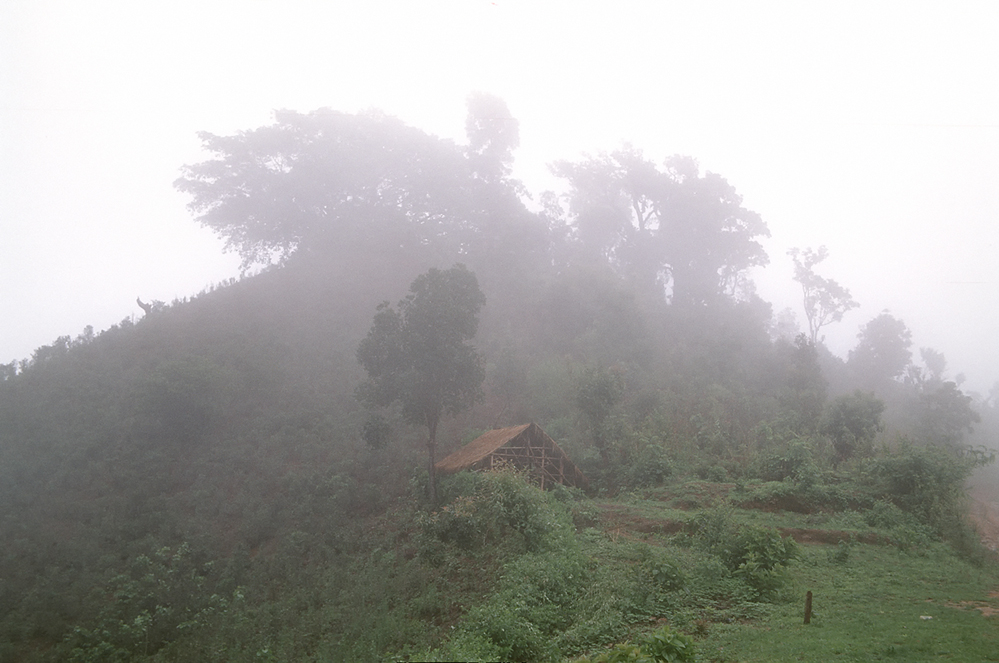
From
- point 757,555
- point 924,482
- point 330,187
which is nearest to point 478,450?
point 757,555

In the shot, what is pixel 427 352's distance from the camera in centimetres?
1694

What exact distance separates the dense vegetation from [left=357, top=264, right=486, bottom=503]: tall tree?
11.1 inches

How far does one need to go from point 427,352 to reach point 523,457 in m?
4.69

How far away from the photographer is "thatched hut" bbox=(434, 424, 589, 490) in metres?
17.0

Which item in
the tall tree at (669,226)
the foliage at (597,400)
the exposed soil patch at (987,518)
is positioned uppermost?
the tall tree at (669,226)

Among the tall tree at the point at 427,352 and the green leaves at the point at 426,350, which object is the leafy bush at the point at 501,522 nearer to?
the tall tree at the point at 427,352

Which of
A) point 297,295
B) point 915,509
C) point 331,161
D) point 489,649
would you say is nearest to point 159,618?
point 489,649

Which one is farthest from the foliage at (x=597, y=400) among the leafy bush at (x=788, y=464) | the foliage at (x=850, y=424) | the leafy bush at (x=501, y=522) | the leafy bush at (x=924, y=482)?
the foliage at (x=850, y=424)

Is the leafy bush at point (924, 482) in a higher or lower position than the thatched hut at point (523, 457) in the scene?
lower

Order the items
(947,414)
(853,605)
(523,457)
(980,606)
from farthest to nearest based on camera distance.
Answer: (947,414)
(523,457)
(980,606)
(853,605)

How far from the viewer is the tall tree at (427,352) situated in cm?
1697

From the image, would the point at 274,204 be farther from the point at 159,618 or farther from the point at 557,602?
the point at 557,602

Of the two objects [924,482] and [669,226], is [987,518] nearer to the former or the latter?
[924,482]

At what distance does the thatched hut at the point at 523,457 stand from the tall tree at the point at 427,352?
1523 millimetres
